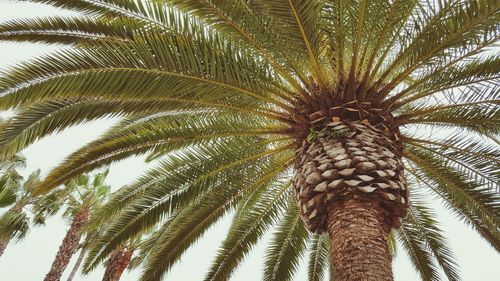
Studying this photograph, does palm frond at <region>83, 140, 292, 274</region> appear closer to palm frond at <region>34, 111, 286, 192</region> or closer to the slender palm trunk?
palm frond at <region>34, 111, 286, 192</region>

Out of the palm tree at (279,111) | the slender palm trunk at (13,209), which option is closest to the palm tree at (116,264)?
the slender palm trunk at (13,209)

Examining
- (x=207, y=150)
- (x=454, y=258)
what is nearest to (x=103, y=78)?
(x=207, y=150)

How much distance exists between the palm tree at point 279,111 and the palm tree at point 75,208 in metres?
5.83

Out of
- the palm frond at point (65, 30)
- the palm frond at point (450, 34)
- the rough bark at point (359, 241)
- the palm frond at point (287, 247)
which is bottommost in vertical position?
the rough bark at point (359, 241)

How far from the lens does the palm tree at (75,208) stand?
12258 millimetres

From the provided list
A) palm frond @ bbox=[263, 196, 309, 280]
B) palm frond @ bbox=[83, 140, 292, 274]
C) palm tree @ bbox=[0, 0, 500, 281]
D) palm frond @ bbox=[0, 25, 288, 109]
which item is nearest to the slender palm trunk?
palm tree @ bbox=[0, 0, 500, 281]

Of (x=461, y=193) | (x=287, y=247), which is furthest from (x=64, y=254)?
(x=461, y=193)

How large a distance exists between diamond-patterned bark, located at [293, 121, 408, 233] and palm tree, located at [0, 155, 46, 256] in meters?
9.06

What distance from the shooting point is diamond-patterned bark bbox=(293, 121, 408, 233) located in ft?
13.3

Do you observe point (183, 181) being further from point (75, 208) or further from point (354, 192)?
point (75, 208)

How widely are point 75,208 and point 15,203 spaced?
1951 mm

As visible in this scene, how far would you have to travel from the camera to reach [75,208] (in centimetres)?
1472

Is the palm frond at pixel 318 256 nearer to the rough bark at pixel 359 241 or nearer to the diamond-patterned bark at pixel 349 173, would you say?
the diamond-patterned bark at pixel 349 173

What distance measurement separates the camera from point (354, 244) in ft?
11.7
